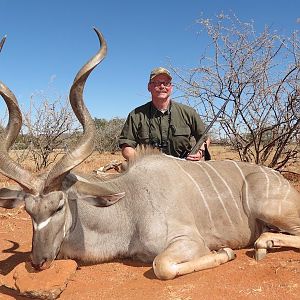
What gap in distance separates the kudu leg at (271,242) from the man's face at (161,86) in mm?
1835

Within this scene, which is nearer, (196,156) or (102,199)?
(102,199)

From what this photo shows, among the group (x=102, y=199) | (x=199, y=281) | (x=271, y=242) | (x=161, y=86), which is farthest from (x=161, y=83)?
(x=199, y=281)

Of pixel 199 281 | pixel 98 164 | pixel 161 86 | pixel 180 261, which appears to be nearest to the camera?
pixel 199 281

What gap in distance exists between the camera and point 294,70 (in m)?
5.41

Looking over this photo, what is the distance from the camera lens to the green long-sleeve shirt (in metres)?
4.36

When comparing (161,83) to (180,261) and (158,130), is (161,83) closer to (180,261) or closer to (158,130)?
(158,130)

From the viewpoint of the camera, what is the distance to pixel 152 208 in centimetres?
294

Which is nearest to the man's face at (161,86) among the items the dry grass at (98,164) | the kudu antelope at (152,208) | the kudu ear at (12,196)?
the kudu antelope at (152,208)

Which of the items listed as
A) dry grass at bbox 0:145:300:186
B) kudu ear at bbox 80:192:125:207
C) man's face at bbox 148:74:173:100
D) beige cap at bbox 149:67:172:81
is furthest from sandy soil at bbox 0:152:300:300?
dry grass at bbox 0:145:300:186

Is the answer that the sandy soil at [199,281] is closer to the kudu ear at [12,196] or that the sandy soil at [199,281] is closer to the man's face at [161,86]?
the kudu ear at [12,196]

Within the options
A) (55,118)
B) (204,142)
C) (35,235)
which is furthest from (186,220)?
(55,118)

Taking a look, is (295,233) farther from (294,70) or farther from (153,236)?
(294,70)

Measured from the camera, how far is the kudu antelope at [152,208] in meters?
2.63

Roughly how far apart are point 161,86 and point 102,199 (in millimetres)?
1825
